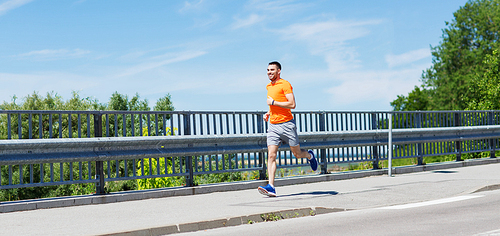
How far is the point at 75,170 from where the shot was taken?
40.9 metres

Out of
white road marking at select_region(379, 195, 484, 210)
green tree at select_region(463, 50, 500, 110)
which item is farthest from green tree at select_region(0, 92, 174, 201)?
white road marking at select_region(379, 195, 484, 210)

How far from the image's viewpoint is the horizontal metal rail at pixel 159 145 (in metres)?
7.85

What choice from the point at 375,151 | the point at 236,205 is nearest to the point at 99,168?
the point at 236,205

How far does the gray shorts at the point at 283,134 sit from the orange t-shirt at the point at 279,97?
0.26 feet

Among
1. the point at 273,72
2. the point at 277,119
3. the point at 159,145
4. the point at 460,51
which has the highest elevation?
the point at 460,51

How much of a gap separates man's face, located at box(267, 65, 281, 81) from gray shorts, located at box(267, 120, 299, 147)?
0.77 meters

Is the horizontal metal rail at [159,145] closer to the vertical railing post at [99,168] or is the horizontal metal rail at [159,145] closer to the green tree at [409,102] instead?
the vertical railing post at [99,168]

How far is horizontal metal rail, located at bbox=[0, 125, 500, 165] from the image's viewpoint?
7.85 meters

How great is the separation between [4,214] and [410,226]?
529 centimetres

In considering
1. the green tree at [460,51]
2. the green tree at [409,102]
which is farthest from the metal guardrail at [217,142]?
the green tree at [409,102]

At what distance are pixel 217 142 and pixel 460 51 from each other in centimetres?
5111

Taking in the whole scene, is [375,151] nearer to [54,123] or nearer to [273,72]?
[273,72]

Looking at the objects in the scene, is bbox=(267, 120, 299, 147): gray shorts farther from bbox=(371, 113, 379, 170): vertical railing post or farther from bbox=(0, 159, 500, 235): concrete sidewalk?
bbox=(371, 113, 379, 170): vertical railing post

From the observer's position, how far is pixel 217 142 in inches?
391
